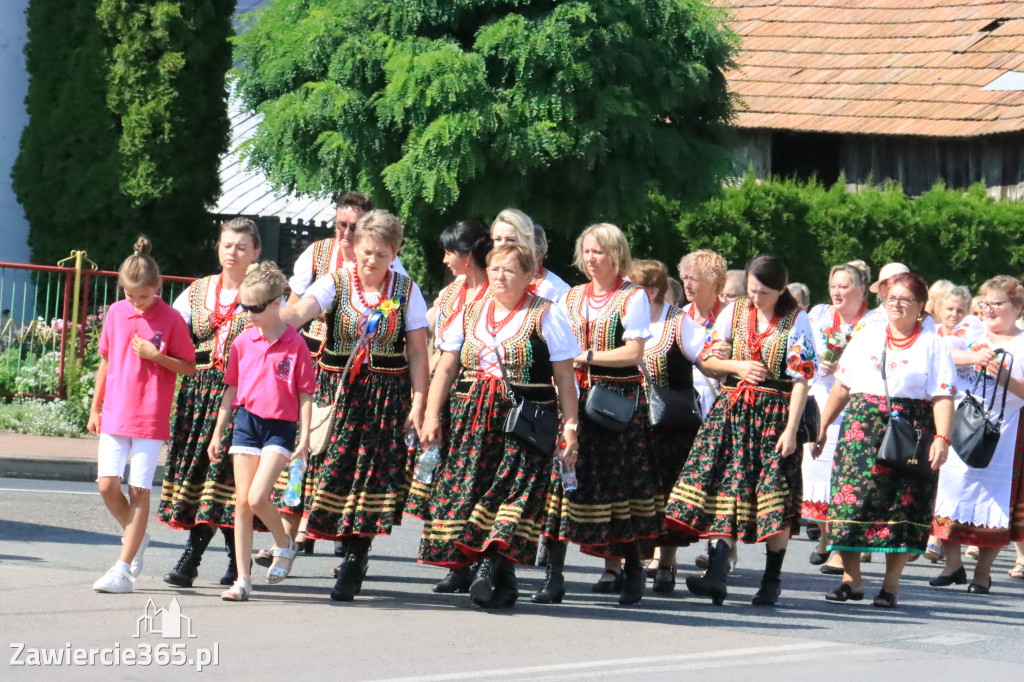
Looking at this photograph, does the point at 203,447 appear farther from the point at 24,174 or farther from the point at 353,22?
the point at 24,174

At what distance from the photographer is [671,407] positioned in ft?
29.3

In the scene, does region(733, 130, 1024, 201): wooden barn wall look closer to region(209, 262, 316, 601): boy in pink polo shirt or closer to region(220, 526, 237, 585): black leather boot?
region(220, 526, 237, 585): black leather boot

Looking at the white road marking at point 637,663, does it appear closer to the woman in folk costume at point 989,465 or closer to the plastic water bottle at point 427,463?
the plastic water bottle at point 427,463

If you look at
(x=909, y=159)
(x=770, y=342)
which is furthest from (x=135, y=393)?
(x=909, y=159)

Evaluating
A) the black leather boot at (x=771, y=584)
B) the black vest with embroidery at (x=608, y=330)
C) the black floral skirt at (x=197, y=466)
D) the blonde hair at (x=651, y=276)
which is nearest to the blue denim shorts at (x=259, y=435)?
the black floral skirt at (x=197, y=466)

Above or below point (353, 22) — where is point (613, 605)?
below

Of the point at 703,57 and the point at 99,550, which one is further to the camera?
the point at 703,57

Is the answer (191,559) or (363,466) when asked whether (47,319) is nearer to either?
(191,559)

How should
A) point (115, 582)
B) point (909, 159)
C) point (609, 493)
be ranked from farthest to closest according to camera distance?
1. point (909, 159)
2. point (609, 493)
3. point (115, 582)

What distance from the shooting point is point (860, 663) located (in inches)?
275

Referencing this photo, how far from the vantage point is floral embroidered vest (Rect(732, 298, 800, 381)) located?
28.2ft

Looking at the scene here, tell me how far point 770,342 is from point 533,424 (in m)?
1.64

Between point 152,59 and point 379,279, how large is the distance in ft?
40.2

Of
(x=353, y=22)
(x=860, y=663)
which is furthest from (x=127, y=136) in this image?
(x=860, y=663)
